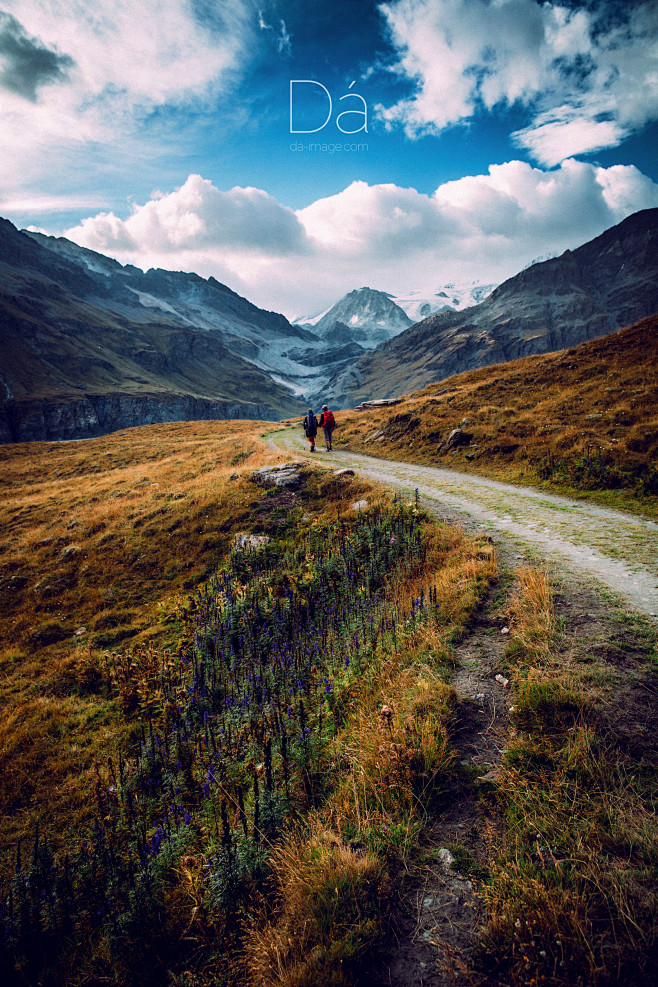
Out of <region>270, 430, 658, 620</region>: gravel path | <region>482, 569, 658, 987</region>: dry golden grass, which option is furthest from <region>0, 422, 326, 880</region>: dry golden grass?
<region>270, 430, 658, 620</region>: gravel path

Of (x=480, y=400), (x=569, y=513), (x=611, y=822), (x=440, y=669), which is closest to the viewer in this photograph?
(x=611, y=822)

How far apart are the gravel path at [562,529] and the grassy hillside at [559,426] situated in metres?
1.61

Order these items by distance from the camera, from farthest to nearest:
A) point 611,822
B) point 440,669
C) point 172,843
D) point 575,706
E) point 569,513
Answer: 1. point 569,513
2. point 440,669
3. point 172,843
4. point 575,706
5. point 611,822

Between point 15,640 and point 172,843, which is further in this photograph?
point 15,640

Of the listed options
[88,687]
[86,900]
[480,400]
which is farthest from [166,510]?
[480,400]

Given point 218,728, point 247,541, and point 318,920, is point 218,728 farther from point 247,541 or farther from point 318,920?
point 247,541

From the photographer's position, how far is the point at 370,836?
339 centimetres

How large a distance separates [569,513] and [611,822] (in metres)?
9.45

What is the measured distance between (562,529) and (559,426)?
11.2 m

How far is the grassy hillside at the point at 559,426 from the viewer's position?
13.6 meters

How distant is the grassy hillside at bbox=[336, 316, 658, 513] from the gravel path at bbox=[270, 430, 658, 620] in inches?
63.4

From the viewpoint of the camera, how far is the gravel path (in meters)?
6.78

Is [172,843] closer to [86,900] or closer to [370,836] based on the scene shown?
[86,900]

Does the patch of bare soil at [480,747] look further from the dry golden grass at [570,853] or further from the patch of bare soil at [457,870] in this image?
the dry golden grass at [570,853]
